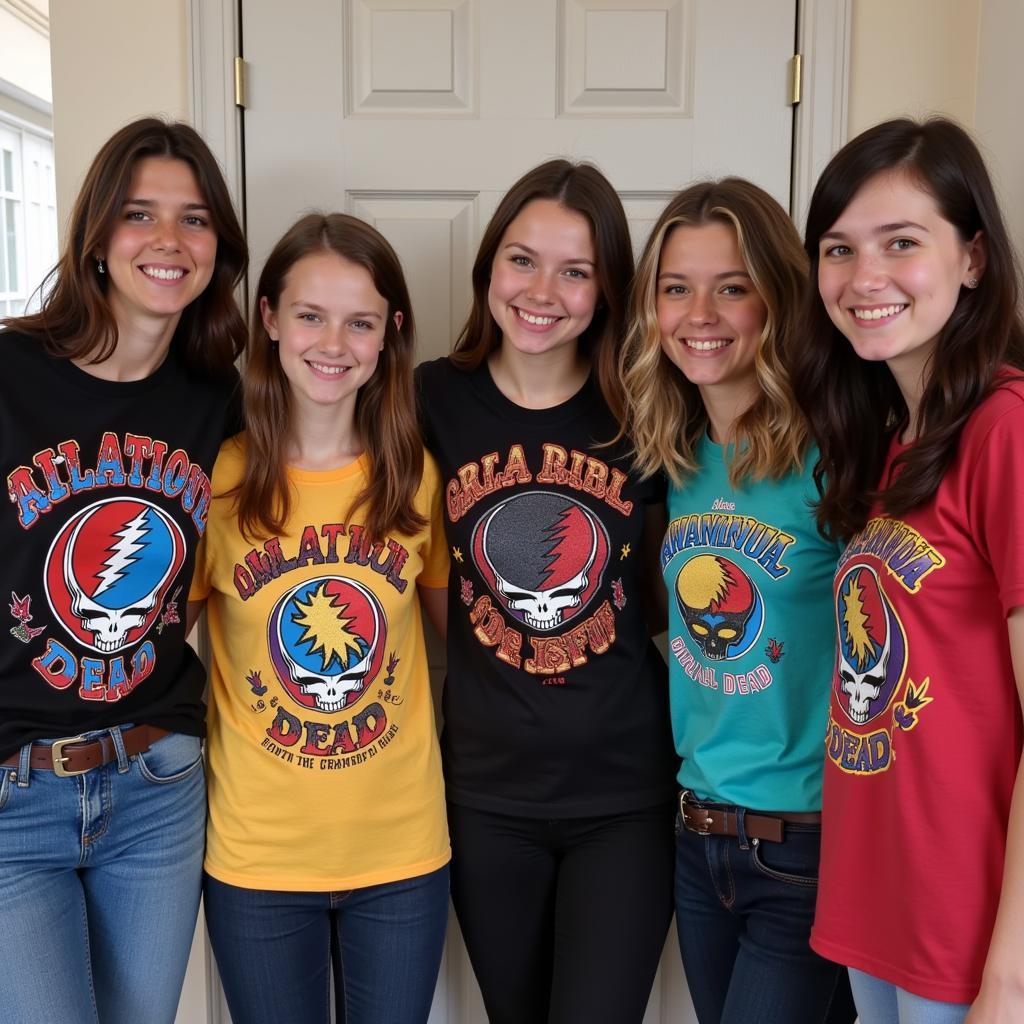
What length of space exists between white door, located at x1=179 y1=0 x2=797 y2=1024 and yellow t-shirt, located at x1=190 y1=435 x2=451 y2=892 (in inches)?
27.2

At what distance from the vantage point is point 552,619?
1795mm

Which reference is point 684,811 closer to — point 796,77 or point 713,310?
point 713,310

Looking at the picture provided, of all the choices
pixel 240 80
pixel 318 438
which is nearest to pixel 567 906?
pixel 318 438

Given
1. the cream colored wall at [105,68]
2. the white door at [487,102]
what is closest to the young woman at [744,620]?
the white door at [487,102]

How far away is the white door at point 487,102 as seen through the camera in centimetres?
212

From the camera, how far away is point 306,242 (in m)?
1.77

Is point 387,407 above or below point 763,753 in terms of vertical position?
above

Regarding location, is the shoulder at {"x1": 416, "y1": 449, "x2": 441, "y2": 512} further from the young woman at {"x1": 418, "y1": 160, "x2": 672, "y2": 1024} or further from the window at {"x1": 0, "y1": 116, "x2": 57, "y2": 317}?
the window at {"x1": 0, "y1": 116, "x2": 57, "y2": 317}

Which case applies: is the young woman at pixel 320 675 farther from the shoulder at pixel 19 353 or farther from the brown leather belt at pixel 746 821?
the brown leather belt at pixel 746 821

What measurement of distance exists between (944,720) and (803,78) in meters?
1.43

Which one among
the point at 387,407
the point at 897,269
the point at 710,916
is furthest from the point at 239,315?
the point at 710,916

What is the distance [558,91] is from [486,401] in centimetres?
74

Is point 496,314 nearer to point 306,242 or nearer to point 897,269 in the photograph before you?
point 306,242

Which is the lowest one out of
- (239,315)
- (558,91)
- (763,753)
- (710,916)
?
(710,916)
